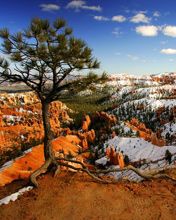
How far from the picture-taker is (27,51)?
52.3 feet

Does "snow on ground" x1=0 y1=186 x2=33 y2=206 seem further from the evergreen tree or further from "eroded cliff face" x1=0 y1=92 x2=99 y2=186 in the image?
"eroded cliff face" x1=0 y1=92 x2=99 y2=186

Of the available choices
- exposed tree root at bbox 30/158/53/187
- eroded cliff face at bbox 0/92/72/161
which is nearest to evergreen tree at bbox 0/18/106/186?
exposed tree root at bbox 30/158/53/187

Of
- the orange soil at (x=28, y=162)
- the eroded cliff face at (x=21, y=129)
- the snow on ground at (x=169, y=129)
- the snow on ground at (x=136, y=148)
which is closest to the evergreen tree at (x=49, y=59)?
the orange soil at (x=28, y=162)

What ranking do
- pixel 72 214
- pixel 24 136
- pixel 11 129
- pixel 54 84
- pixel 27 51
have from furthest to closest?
1. pixel 11 129
2. pixel 24 136
3. pixel 54 84
4. pixel 27 51
5. pixel 72 214

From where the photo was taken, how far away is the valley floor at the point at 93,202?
13.0 metres

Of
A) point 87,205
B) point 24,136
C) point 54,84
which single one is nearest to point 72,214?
point 87,205

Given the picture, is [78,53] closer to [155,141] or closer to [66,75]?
[66,75]

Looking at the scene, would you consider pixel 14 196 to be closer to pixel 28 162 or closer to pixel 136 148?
pixel 28 162

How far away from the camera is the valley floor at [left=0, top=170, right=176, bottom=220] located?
42.6ft

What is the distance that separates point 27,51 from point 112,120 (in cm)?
13915

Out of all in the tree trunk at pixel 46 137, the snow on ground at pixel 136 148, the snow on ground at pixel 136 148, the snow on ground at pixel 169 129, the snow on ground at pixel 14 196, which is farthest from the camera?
the snow on ground at pixel 169 129

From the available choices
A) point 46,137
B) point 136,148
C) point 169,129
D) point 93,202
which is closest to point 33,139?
point 136,148

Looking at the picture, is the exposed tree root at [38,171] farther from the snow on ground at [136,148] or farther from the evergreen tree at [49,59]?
the snow on ground at [136,148]

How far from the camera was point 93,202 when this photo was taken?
45.3ft
